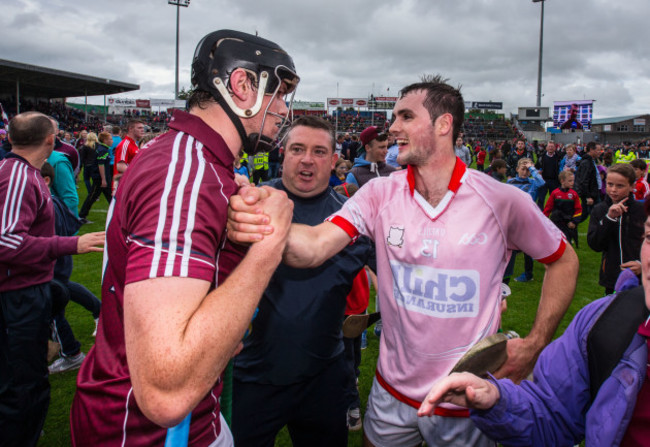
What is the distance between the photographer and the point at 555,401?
6.05 feet

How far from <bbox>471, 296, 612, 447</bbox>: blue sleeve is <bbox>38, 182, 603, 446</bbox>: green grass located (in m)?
2.17

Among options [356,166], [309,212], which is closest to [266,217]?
[309,212]

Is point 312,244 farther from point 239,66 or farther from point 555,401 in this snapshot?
point 555,401

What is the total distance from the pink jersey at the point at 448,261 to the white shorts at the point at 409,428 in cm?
9

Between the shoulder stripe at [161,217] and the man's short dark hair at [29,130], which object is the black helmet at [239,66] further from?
the man's short dark hair at [29,130]

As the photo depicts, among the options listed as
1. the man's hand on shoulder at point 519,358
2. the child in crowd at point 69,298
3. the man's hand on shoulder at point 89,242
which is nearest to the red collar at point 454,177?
the man's hand on shoulder at point 519,358

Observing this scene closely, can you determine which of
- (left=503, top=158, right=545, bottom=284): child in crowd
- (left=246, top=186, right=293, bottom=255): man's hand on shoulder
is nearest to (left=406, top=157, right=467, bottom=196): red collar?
(left=246, top=186, right=293, bottom=255): man's hand on shoulder

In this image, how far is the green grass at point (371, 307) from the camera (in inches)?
147

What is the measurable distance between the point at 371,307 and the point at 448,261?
4.38 meters

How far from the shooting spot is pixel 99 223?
36.2ft

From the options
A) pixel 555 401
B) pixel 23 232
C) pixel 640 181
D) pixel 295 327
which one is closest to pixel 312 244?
pixel 295 327

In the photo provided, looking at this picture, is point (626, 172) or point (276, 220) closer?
point (276, 220)

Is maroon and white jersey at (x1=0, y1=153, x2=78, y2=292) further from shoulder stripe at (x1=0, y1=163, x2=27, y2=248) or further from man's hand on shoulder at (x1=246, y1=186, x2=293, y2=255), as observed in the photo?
man's hand on shoulder at (x1=246, y1=186, x2=293, y2=255)

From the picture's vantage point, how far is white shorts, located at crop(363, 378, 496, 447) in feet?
7.56
